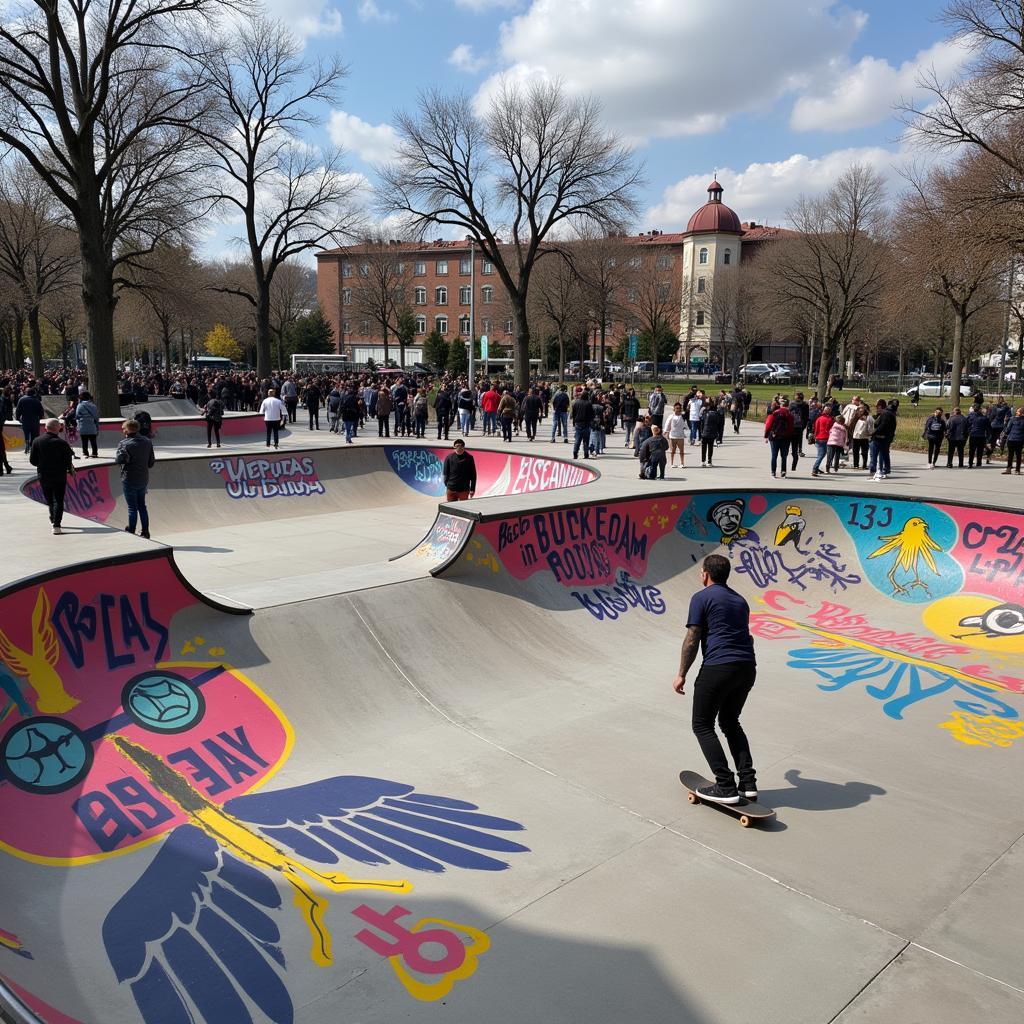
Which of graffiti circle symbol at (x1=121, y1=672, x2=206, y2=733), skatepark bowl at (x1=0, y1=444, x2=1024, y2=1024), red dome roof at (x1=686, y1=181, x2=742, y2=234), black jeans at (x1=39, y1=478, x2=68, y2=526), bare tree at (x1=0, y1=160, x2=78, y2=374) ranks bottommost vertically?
skatepark bowl at (x1=0, y1=444, x2=1024, y2=1024)

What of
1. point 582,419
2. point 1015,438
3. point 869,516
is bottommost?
point 869,516

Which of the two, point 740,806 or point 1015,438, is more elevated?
point 1015,438

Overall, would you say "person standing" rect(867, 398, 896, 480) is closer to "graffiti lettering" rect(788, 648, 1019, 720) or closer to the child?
the child

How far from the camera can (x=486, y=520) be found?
966cm

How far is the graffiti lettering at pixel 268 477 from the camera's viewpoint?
16578 mm

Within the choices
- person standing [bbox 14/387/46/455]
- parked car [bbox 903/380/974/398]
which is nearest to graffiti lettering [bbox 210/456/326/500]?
person standing [bbox 14/387/46/455]

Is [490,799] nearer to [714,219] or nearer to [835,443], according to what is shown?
[835,443]

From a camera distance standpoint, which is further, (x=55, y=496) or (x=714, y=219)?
(x=714, y=219)

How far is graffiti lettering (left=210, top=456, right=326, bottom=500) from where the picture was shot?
54.4 ft

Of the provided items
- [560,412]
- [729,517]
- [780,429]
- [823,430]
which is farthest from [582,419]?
[729,517]

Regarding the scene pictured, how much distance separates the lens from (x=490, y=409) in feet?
85.4

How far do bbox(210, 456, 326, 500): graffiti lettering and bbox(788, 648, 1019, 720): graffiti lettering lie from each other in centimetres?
1152

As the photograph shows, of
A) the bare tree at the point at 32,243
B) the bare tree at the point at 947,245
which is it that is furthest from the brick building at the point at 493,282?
the bare tree at the point at 947,245

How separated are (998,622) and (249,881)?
8936mm
